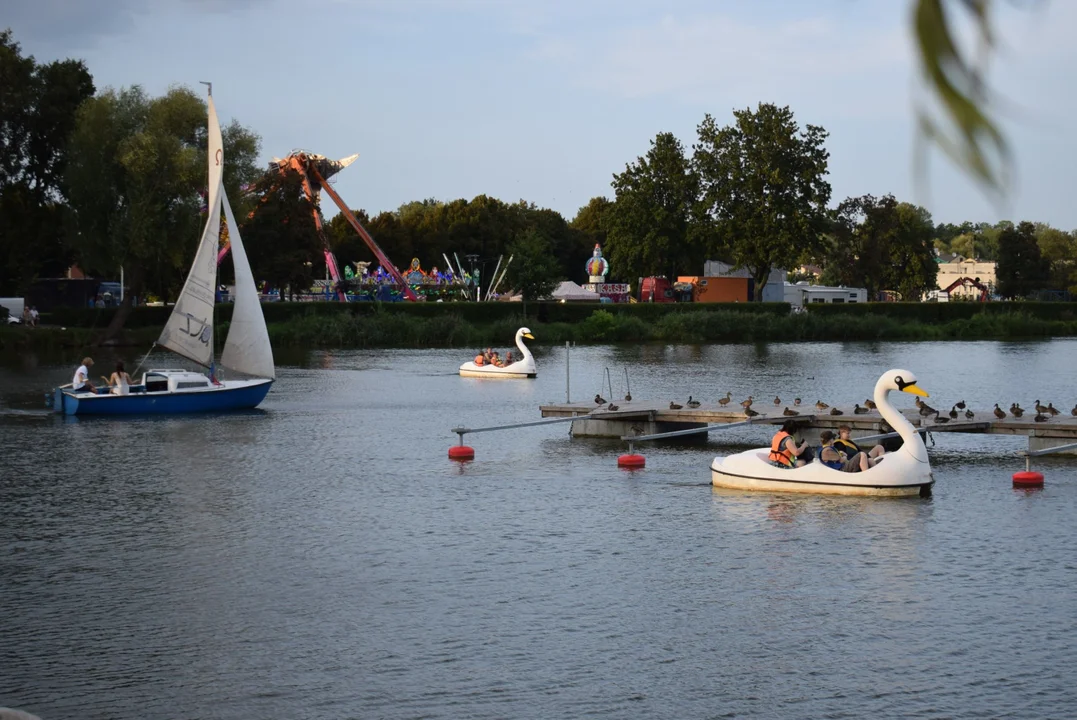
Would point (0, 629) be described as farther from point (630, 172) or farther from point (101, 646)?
point (630, 172)

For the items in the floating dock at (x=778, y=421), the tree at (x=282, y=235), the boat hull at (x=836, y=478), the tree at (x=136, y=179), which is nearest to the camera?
the boat hull at (x=836, y=478)

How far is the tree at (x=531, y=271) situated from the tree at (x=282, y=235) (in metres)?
16.3

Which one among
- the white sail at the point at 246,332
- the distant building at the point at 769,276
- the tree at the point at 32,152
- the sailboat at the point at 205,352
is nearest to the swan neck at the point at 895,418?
the sailboat at the point at 205,352

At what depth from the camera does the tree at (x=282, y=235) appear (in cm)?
9338

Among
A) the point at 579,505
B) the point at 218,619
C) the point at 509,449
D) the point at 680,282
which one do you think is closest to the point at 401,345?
the point at 680,282

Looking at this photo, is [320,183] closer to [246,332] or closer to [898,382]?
[246,332]

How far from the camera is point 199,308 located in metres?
43.0

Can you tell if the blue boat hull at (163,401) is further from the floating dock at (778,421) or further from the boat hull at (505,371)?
the boat hull at (505,371)

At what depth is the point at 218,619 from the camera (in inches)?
688

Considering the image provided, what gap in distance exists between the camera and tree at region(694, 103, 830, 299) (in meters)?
95.7

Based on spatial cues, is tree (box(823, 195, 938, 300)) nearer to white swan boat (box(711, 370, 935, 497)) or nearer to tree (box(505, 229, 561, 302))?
tree (box(505, 229, 561, 302))

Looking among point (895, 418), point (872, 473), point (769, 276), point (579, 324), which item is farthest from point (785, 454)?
point (769, 276)

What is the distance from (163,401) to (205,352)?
8.25 ft

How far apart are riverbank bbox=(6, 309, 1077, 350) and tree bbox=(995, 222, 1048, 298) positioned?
17.0 metres
